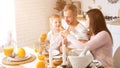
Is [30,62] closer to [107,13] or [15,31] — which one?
[15,31]

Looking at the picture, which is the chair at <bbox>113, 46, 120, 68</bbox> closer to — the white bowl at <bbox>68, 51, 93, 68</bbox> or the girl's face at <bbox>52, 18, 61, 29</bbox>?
the white bowl at <bbox>68, 51, 93, 68</bbox>

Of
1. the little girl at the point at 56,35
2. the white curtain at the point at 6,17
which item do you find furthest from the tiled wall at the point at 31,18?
the little girl at the point at 56,35

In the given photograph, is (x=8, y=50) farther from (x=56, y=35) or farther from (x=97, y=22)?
(x=97, y=22)

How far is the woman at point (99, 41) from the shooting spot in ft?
6.82

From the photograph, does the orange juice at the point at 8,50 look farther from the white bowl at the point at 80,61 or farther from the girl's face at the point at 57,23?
the white bowl at the point at 80,61

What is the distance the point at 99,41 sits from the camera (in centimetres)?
208

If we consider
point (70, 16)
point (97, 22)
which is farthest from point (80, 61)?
point (70, 16)

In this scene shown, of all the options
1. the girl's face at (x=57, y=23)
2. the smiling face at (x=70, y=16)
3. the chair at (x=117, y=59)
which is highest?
the smiling face at (x=70, y=16)

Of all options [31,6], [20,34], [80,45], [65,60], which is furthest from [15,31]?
[65,60]

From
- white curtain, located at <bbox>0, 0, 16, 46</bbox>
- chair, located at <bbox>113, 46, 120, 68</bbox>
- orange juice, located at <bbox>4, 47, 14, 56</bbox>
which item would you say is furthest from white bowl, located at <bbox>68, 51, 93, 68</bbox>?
white curtain, located at <bbox>0, 0, 16, 46</bbox>

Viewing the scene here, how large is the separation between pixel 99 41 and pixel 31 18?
91.4 inches

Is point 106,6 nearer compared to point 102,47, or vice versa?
point 102,47

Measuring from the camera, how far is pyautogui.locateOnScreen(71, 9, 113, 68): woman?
208cm

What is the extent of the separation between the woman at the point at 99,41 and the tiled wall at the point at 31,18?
2.03 metres
